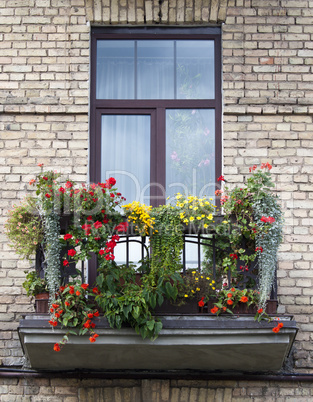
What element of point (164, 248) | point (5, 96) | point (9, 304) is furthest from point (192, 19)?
point (9, 304)

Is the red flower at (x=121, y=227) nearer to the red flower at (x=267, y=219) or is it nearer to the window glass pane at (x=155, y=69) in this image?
the red flower at (x=267, y=219)

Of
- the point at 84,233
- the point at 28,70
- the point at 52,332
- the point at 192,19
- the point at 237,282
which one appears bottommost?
the point at 52,332

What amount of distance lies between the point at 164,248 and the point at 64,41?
2.97m

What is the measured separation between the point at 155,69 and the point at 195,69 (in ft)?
1.54

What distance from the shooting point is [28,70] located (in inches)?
338

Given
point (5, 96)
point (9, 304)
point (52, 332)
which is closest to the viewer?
→ point (52, 332)

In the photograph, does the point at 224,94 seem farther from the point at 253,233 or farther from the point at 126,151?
the point at 253,233

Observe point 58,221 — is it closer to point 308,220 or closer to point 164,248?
point 164,248

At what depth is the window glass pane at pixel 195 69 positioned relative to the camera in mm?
8750

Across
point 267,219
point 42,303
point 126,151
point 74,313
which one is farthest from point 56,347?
point 126,151

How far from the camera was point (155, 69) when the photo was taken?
8828 millimetres

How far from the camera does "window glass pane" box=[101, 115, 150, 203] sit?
8.52 m

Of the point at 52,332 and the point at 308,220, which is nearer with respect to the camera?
the point at 52,332

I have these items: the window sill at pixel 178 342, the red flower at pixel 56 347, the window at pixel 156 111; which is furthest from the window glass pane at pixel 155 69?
the red flower at pixel 56 347
